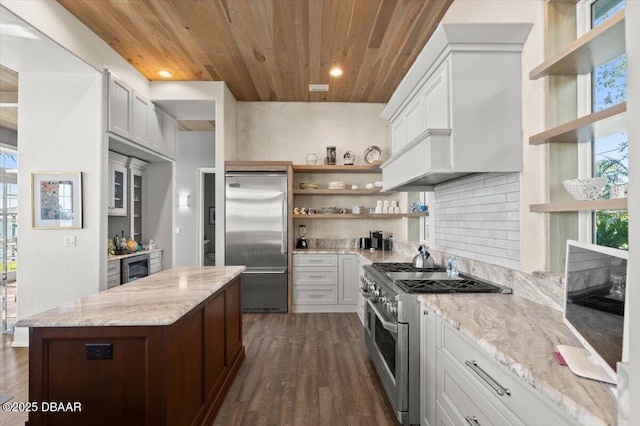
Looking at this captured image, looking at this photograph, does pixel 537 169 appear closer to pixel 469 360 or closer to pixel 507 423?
pixel 469 360

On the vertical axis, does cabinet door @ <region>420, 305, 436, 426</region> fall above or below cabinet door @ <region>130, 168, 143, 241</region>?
below

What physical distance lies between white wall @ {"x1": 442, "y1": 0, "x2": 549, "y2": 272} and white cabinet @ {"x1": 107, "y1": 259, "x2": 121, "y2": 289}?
12.7 ft

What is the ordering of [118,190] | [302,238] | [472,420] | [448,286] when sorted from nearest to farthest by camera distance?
1. [472,420]
2. [448,286]
3. [118,190]
4. [302,238]

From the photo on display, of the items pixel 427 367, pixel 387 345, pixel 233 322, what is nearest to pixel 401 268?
pixel 387 345

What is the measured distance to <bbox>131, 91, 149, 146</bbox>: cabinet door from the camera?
3.97 metres

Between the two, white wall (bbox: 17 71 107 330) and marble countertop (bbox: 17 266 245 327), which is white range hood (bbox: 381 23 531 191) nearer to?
marble countertop (bbox: 17 266 245 327)

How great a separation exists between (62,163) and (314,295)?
3.27m

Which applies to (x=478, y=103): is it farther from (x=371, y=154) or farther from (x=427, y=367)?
(x=371, y=154)

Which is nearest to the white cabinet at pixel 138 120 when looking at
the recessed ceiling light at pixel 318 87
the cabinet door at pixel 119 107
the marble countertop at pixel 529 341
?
the cabinet door at pixel 119 107

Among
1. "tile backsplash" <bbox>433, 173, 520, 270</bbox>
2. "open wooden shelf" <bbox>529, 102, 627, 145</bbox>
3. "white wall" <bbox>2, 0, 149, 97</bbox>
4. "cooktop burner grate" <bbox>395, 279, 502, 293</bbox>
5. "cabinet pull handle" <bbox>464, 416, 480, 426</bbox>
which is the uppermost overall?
"white wall" <bbox>2, 0, 149, 97</bbox>

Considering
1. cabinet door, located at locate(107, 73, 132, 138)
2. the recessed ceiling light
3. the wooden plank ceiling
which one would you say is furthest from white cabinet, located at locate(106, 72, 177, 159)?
the recessed ceiling light

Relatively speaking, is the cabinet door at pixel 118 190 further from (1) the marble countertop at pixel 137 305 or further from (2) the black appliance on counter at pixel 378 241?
(2) the black appliance on counter at pixel 378 241

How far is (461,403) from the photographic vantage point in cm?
149

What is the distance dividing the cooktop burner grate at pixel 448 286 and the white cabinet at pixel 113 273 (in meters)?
3.11
